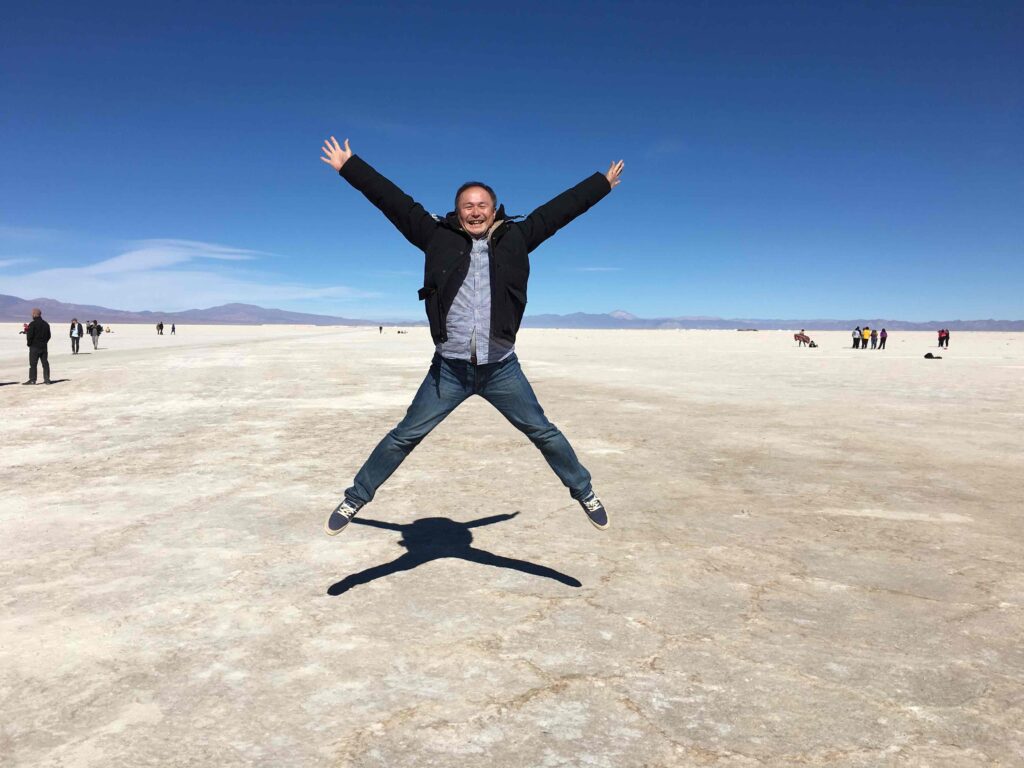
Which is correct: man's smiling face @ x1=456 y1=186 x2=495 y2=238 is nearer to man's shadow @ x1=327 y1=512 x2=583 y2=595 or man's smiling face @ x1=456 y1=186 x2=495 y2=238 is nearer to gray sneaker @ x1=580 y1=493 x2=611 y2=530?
gray sneaker @ x1=580 y1=493 x2=611 y2=530

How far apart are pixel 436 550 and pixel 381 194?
2.10 m

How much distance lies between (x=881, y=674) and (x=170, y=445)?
23.3 feet

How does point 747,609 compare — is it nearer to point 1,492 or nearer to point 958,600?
point 958,600

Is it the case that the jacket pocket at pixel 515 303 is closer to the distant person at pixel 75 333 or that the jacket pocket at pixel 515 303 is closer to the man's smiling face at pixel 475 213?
the man's smiling face at pixel 475 213

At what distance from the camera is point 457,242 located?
3.39 metres

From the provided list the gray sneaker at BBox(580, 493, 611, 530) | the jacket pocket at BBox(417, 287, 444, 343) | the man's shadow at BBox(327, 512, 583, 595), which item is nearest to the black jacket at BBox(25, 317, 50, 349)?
the man's shadow at BBox(327, 512, 583, 595)

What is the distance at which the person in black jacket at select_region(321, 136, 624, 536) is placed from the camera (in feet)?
11.0

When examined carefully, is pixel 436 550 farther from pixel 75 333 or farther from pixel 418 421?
pixel 75 333

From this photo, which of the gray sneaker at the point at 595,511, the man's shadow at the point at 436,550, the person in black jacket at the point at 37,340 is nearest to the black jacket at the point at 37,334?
the person in black jacket at the point at 37,340

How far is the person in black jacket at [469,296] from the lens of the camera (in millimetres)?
3357

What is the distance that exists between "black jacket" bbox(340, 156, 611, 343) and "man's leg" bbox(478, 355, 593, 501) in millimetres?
203

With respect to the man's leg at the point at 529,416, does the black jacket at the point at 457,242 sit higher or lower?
higher

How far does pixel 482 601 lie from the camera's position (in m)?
3.45

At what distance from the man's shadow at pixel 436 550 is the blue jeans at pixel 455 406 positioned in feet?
1.65
